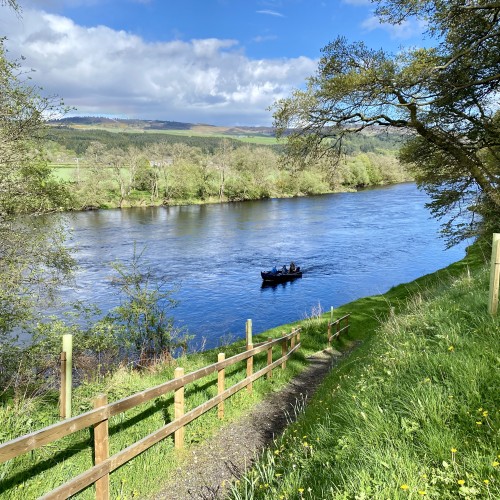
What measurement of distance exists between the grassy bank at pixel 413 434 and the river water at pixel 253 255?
13534 mm

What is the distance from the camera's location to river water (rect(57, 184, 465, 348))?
2883 cm

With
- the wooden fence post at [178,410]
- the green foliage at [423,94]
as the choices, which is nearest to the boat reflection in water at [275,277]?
the green foliage at [423,94]

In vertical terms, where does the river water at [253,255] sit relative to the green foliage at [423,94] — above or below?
below

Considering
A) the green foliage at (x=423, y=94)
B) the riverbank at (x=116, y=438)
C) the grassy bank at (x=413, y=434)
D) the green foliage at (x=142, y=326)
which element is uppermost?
the green foliage at (x=423, y=94)

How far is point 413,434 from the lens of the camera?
376 cm

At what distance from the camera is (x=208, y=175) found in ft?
299

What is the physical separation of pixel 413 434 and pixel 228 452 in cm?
347

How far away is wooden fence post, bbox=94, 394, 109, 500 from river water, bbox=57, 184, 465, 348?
12241mm

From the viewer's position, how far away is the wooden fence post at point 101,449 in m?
4.49

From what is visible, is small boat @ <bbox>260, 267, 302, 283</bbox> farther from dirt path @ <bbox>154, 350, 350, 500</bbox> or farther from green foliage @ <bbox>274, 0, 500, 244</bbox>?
dirt path @ <bbox>154, 350, 350, 500</bbox>

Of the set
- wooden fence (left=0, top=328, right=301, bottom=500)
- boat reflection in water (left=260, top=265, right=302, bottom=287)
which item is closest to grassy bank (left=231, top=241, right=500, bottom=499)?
wooden fence (left=0, top=328, right=301, bottom=500)

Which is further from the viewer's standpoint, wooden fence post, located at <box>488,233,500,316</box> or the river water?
the river water

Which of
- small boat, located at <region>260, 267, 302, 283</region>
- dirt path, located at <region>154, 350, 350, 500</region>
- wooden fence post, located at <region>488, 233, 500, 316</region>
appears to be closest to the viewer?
→ dirt path, located at <region>154, 350, 350, 500</region>

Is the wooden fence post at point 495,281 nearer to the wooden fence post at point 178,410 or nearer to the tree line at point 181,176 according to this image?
the wooden fence post at point 178,410
